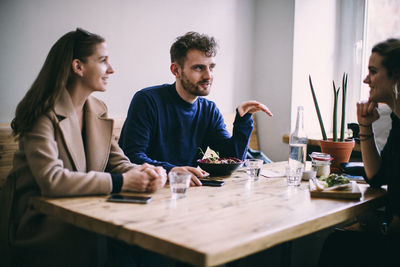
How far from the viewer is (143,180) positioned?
1.36 meters

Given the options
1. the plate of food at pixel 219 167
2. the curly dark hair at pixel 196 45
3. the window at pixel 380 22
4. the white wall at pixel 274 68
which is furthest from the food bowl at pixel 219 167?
the window at pixel 380 22

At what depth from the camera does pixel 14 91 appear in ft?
7.02

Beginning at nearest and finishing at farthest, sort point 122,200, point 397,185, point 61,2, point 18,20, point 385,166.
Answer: point 122,200, point 397,185, point 385,166, point 18,20, point 61,2

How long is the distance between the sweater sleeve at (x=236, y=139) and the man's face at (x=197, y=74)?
252 millimetres

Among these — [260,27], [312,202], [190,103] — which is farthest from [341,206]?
[260,27]

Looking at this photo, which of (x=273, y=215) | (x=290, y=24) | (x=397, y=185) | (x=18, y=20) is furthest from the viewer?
(x=290, y=24)

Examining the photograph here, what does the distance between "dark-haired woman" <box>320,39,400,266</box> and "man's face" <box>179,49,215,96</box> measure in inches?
32.5

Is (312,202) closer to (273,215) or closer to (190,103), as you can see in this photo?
(273,215)

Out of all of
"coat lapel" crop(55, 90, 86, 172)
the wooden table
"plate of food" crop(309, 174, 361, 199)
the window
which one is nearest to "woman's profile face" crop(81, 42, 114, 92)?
"coat lapel" crop(55, 90, 86, 172)

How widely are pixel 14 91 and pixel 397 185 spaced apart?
196cm

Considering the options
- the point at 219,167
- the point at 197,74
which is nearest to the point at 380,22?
the point at 197,74

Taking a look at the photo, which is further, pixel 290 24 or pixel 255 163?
pixel 290 24

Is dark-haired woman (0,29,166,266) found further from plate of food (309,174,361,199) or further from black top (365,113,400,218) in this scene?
black top (365,113,400,218)

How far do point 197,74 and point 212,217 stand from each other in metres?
1.21
